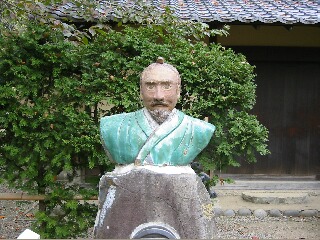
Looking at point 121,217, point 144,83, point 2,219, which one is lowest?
point 2,219

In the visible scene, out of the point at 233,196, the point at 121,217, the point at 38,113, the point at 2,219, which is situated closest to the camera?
the point at 121,217

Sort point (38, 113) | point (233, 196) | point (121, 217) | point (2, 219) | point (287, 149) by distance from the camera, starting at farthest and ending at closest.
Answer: point (287, 149) < point (233, 196) < point (2, 219) < point (38, 113) < point (121, 217)

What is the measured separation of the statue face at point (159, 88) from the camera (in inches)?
149

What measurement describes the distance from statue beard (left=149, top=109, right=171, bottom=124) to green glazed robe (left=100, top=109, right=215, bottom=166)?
35 mm

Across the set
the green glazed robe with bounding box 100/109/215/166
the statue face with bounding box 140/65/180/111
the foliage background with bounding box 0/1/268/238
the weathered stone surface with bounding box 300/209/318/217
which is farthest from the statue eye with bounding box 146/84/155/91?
the weathered stone surface with bounding box 300/209/318/217

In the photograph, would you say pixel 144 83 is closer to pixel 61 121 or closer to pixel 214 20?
pixel 61 121

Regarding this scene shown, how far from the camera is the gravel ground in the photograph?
23.6 ft

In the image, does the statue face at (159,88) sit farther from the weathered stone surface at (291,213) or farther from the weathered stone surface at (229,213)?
the weathered stone surface at (291,213)

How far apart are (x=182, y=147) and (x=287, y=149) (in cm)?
638

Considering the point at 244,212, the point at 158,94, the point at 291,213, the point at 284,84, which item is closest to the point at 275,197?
the point at 291,213

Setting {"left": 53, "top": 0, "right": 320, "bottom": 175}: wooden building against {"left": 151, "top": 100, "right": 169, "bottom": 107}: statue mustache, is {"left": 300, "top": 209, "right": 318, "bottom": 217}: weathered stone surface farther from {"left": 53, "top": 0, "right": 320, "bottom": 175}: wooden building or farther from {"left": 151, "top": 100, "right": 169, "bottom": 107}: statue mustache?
{"left": 151, "top": 100, "right": 169, "bottom": 107}: statue mustache

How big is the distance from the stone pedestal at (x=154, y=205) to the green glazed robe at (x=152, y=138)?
0.11m

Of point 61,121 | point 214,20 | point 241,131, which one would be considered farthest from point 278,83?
point 61,121

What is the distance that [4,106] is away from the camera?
567 centimetres
